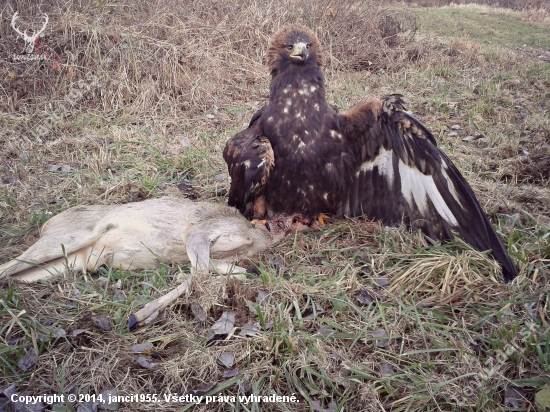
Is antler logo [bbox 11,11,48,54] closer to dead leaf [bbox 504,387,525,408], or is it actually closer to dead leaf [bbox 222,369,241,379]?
dead leaf [bbox 222,369,241,379]

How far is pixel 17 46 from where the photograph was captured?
6.38 m

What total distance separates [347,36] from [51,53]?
5487mm

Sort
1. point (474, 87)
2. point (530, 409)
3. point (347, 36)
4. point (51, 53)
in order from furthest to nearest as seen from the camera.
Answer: point (347, 36) < point (474, 87) < point (51, 53) < point (530, 409)

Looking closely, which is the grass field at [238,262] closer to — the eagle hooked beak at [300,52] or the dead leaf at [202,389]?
the dead leaf at [202,389]

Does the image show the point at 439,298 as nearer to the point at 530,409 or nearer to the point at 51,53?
the point at 530,409

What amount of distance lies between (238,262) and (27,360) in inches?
56.2

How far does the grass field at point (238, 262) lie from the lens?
2.17 m

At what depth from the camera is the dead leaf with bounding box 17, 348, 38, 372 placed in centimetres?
225

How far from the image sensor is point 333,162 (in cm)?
340

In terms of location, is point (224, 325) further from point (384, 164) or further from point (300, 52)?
point (300, 52)

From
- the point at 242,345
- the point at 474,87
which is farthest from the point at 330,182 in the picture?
A: the point at 474,87

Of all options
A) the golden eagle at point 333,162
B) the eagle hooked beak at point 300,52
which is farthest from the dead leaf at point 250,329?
the eagle hooked beak at point 300,52

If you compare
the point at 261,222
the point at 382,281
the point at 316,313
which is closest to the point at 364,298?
the point at 382,281

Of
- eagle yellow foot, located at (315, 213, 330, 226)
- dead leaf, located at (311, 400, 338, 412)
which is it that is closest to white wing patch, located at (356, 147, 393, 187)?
eagle yellow foot, located at (315, 213, 330, 226)
